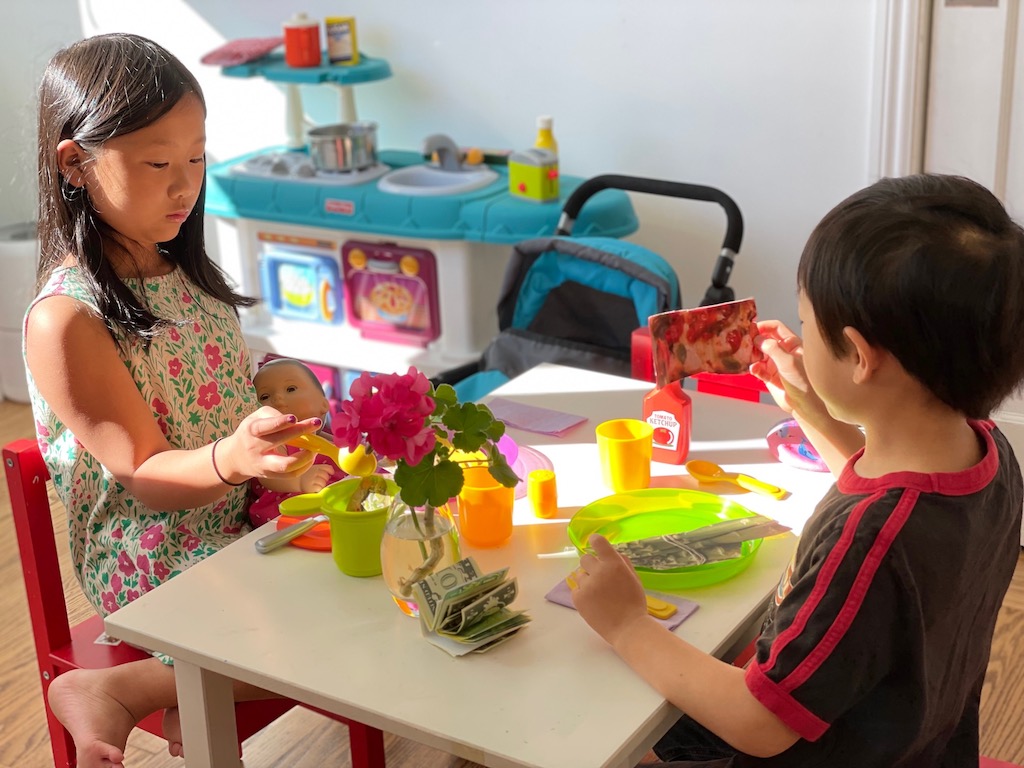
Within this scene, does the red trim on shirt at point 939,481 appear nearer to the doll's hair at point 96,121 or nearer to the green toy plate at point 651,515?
Result: the green toy plate at point 651,515

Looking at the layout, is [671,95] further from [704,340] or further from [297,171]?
[704,340]

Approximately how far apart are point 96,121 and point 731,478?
877 mm

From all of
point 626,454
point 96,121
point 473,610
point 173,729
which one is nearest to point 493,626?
point 473,610

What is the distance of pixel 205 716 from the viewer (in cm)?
120

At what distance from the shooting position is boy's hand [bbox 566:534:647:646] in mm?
1111

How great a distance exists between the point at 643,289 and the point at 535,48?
0.97 m

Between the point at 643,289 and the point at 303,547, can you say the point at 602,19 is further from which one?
the point at 303,547

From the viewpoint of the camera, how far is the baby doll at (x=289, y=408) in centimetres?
158

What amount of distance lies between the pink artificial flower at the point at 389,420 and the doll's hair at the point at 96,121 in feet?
1.75

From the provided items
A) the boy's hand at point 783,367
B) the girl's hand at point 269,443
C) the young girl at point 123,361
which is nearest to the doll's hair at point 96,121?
the young girl at point 123,361

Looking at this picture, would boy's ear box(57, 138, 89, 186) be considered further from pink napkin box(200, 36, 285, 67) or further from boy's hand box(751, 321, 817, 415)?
pink napkin box(200, 36, 285, 67)

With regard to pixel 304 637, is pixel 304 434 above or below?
above

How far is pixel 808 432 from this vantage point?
1389 mm

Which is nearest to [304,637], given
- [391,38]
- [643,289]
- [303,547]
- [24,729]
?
[303,547]
